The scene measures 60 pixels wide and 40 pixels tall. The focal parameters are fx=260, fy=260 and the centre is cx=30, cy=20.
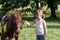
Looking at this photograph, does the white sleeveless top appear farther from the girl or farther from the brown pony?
the brown pony

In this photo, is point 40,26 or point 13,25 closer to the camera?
point 13,25

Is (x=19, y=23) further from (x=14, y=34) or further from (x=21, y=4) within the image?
(x=21, y=4)

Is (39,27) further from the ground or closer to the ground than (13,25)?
closer to the ground

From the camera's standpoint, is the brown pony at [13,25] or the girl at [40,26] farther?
the girl at [40,26]

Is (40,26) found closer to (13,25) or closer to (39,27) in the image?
(39,27)

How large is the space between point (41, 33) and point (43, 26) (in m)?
0.27

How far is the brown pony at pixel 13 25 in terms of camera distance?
8806 mm

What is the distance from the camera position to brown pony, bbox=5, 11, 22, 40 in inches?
347

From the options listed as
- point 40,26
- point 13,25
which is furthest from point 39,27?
point 13,25

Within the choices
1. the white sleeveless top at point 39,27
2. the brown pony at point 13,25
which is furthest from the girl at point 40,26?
the brown pony at point 13,25

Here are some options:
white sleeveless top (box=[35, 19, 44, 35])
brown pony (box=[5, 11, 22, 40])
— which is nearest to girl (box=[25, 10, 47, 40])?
white sleeveless top (box=[35, 19, 44, 35])

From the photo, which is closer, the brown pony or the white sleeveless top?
the brown pony

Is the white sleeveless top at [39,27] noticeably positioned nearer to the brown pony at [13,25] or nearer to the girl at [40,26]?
→ the girl at [40,26]

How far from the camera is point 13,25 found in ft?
29.8
